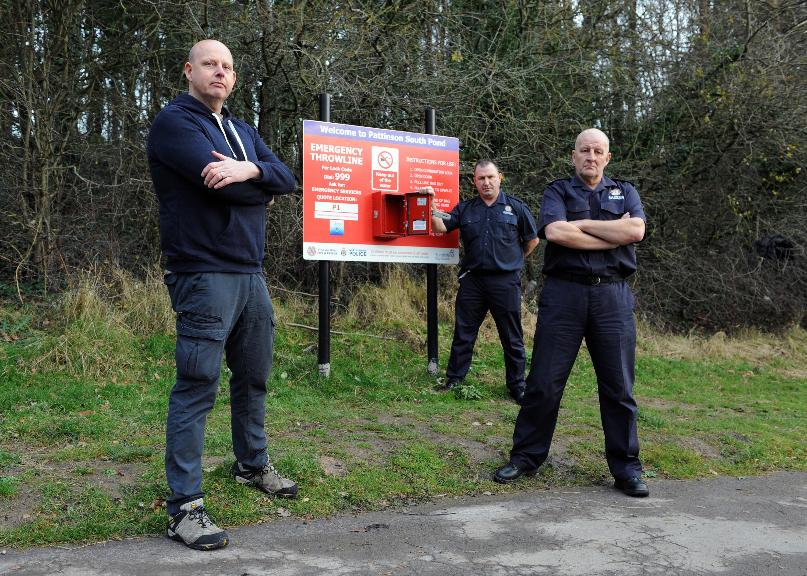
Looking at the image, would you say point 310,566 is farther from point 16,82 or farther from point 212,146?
point 16,82

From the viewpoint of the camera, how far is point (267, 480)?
13.5ft

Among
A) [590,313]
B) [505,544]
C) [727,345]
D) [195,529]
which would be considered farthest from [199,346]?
[727,345]

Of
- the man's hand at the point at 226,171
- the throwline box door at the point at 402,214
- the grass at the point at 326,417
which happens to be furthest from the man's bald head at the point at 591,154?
the throwline box door at the point at 402,214

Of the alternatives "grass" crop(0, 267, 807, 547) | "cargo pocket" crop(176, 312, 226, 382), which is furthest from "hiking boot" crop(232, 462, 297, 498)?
"cargo pocket" crop(176, 312, 226, 382)

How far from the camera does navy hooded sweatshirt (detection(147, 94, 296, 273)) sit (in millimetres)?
3559

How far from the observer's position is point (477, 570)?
3.31 meters

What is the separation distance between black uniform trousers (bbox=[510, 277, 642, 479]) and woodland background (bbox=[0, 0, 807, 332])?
569 centimetres

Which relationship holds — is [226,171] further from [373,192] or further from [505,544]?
[373,192]

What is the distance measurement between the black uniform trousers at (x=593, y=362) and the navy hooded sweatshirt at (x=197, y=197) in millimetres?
2060

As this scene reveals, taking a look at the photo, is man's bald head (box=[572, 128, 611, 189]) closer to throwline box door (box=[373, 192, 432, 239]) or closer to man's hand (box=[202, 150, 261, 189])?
man's hand (box=[202, 150, 261, 189])

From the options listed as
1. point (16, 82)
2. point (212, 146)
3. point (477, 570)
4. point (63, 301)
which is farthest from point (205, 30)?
point (477, 570)

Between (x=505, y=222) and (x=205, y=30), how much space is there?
15.8 ft

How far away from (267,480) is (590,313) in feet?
7.32

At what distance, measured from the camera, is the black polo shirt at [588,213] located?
475cm
